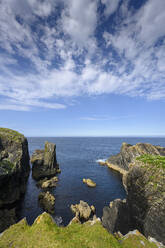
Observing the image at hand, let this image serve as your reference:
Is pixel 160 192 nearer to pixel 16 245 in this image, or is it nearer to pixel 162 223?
pixel 162 223

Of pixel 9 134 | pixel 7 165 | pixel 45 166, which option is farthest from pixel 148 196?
pixel 45 166

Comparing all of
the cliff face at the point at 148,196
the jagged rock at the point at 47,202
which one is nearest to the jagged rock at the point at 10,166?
the jagged rock at the point at 47,202

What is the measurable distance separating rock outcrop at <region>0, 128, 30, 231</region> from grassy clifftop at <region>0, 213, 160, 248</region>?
62.6ft

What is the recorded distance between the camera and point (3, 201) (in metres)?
27.6

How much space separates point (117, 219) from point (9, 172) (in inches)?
1026

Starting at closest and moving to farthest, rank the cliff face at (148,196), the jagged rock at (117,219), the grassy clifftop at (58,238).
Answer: the grassy clifftop at (58,238), the cliff face at (148,196), the jagged rock at (117,219)

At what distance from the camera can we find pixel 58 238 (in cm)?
774

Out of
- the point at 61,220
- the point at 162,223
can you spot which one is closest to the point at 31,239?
the point at 162,223

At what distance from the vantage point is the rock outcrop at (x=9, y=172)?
83.4 feet

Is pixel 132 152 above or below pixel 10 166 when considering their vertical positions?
below

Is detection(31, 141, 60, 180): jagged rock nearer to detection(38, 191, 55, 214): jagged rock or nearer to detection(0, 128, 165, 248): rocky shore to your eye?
detection(0, 128, 165, 248): rocky shore

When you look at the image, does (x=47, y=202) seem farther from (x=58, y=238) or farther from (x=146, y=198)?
(x=58, y=238)

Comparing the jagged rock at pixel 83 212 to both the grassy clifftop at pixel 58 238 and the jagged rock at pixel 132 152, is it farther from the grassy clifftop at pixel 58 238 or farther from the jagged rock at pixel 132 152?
the jagged rock at pixel 132 152

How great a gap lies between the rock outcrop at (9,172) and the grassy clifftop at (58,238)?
19091mm
